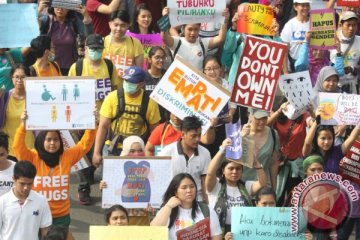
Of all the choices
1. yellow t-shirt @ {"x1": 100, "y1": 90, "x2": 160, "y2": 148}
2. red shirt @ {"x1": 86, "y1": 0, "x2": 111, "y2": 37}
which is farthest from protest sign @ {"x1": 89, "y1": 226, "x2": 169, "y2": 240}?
red shirt @ {"x1": 86, "y1": 0, "x2": 111, "y2": 37}

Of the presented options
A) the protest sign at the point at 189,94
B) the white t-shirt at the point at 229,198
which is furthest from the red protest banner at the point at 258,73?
the white t-shirt at the point at 229,198

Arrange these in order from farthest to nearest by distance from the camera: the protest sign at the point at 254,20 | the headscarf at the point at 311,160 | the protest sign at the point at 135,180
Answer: the protest sign at the point at 254,20
the headscarf at the point at 311,160
the protest sign at the point at 135,180

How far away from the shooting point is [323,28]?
45.9ft

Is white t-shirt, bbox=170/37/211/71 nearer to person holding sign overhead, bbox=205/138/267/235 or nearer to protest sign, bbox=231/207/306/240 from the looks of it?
person holding sign overhead, bbox=205/138/267/235

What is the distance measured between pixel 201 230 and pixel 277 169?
2553mm

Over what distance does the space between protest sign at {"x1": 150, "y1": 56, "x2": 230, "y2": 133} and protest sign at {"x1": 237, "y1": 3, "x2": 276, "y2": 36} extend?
99.9 inches

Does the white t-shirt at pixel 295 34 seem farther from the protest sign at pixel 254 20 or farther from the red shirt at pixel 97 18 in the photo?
the red shirt at pixel 97 18

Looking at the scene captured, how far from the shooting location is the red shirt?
15125 millimetres

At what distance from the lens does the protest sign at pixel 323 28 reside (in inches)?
549

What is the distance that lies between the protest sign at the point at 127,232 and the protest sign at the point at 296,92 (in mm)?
3285

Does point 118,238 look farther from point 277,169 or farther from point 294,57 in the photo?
point 294,57

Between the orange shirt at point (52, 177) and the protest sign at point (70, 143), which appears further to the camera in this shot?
the protest sign at point (70, 143)

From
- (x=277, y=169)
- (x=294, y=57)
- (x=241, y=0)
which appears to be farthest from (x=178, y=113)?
(x=241, y=0)

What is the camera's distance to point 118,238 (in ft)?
30.1
